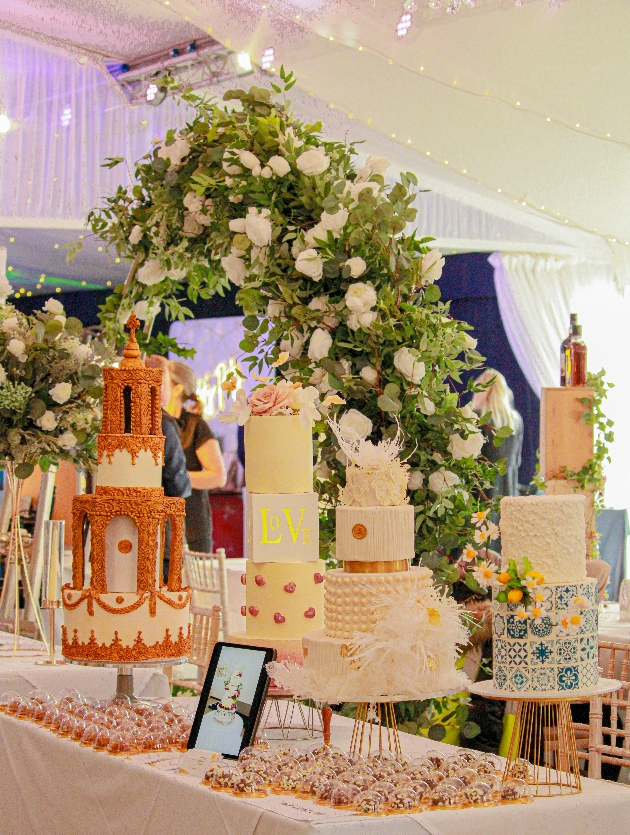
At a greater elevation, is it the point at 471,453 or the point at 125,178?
the point at 125,178

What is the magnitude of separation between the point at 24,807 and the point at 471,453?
1390mm

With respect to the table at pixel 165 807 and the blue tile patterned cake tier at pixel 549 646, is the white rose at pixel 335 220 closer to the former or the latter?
the table at pixel 165 807

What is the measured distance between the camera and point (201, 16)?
4.41 meters

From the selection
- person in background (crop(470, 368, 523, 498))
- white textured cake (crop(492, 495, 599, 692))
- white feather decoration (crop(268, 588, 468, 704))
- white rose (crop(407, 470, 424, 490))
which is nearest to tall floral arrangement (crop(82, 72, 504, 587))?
white rose (crop(407, 470, 424, 490))

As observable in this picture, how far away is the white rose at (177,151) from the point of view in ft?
11.2

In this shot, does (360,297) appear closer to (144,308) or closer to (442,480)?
(442,480)

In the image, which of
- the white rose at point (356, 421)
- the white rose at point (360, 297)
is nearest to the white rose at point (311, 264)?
the white rose at point (360, 297)

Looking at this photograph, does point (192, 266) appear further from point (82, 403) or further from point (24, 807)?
point (24, 807)

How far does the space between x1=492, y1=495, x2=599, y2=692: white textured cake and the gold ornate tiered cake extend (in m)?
1.01

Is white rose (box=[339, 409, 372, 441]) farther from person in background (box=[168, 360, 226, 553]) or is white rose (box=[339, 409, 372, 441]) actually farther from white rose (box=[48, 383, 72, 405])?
person in background (box=[168, 360, 226, 553])

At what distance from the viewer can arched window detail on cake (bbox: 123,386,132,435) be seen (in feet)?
9.16

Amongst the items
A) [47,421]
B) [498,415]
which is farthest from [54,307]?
[498,415]

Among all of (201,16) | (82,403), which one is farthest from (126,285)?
(201,16)

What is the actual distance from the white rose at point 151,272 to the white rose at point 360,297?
812mm
